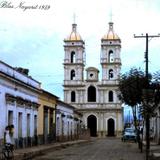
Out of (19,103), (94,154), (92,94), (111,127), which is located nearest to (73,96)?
(92,94)

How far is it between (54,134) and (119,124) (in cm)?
6385

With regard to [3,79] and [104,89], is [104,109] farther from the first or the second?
[3,79]

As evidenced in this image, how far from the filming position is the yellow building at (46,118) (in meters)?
45.5

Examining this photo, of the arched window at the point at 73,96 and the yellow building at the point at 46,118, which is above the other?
the arched window at the point at 73,96

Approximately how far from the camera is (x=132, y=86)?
38312 millimetres

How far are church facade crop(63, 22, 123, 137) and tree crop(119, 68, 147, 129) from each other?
3037 inches

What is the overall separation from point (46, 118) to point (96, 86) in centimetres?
7086

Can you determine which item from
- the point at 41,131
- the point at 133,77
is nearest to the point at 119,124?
the point at 41,131

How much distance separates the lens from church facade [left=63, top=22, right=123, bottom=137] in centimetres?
11744

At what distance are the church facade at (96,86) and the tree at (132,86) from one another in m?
77.1

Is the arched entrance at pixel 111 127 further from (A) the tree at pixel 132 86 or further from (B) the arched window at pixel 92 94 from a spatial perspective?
(A) the tree at pixel 132 86

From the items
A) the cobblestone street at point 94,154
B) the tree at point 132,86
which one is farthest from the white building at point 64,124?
the tree at point 132,86

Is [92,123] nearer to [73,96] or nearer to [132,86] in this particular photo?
[73,96]

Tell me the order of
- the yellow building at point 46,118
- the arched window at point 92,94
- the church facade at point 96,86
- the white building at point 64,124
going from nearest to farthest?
the yellow building at point 46,118 < the white building at point 64,124 < the church facade at point 96,86 < the arched window at point 92,94
